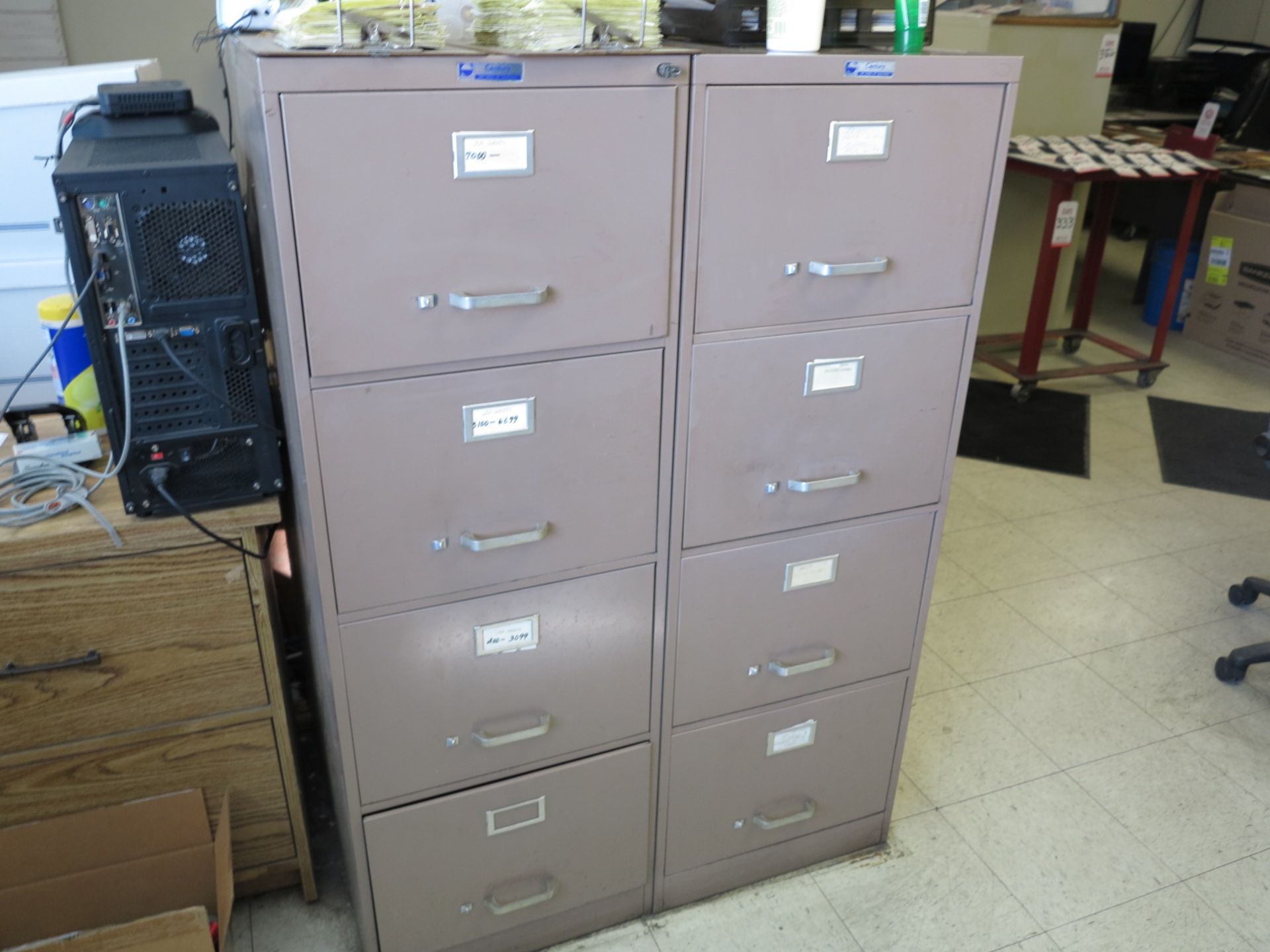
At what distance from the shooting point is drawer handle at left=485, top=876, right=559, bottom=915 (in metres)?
1.61

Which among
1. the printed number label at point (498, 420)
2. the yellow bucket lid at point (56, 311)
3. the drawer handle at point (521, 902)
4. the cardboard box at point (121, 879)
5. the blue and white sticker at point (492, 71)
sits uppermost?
the blue and white sticker at point (492, 71)

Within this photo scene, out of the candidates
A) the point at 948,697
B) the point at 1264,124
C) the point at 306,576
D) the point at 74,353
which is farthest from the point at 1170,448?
the point at 74,353

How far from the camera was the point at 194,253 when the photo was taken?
4.08 ft

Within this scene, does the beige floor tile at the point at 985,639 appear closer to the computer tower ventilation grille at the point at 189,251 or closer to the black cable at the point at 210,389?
the black cable at the point at 210,389

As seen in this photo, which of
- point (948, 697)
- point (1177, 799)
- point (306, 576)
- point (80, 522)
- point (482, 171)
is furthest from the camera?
point (948, 697)

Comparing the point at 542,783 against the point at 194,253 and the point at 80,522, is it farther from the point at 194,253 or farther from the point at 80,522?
the point at 194,253

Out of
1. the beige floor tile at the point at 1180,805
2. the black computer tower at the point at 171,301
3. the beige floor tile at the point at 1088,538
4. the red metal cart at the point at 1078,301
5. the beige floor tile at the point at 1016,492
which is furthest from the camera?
the red metal cart at the point at 1078,301

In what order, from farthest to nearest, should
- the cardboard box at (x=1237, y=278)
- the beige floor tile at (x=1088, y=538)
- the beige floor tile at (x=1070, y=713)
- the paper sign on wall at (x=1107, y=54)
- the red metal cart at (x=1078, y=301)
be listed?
the cardboard box at (x=1237, y=278)
the paper sign on wall at (x=1107, y=54)
the red metal cart at (x=1078, y=301)
the beige floor tile at (x=1088, y=538)
the beige floor tile at (x=1070, y=713)

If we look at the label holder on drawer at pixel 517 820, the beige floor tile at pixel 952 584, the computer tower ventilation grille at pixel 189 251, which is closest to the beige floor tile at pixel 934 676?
the beige floor tile at pixel 952 584

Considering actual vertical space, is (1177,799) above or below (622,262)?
below

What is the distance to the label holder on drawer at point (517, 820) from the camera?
5.08 ft

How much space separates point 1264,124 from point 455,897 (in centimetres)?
571

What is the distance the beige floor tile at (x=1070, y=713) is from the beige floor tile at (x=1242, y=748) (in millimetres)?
85

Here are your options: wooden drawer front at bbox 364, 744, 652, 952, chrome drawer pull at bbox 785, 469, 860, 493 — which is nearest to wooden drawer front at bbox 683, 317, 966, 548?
chrome drawer pull at bbox 785, 469, 860, 493
